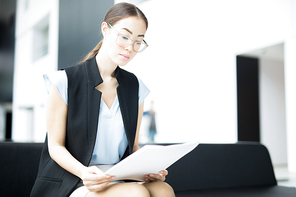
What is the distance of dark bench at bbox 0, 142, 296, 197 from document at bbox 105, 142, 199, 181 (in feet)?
2.36

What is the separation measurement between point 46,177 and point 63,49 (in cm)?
172

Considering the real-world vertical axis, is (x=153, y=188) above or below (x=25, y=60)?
below

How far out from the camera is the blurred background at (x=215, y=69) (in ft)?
20.8

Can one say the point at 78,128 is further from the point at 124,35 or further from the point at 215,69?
the point at 215,69

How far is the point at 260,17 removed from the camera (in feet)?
21.4

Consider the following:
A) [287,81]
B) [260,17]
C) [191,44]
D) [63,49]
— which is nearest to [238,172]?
[63,49]

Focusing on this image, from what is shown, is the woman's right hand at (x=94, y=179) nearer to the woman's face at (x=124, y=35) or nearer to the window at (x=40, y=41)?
the woman's face at (x=124, y=35)

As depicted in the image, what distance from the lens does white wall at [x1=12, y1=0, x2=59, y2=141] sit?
33.1ft

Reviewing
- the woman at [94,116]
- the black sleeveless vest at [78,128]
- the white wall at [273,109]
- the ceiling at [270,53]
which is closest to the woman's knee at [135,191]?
the woman at [94,116]

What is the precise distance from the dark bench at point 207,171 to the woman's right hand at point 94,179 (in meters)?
0.70

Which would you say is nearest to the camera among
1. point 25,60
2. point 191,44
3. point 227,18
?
point 227,18

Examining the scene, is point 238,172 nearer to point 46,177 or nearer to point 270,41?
point 46,177

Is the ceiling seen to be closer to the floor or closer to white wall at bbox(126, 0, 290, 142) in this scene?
white wall at bbox(126, 0, 290, 142)

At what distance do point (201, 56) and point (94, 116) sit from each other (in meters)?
7.15
